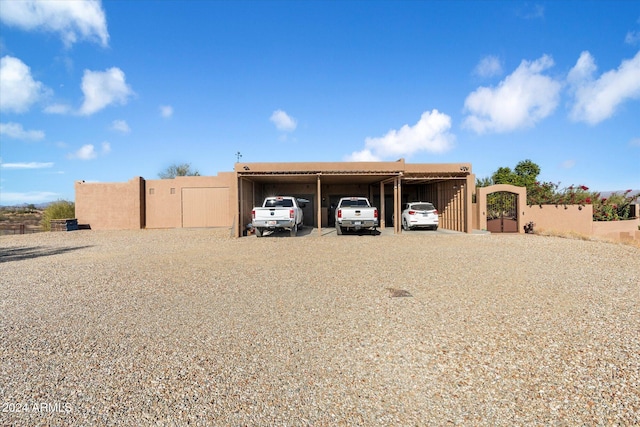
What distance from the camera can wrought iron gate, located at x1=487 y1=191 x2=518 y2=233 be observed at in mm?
19984

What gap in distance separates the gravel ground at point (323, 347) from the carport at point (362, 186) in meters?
9.22

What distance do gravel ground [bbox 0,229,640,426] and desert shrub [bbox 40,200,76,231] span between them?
2039cm

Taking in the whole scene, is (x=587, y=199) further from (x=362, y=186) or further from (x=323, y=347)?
(x=323, y=347)

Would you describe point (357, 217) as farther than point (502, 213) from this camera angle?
No

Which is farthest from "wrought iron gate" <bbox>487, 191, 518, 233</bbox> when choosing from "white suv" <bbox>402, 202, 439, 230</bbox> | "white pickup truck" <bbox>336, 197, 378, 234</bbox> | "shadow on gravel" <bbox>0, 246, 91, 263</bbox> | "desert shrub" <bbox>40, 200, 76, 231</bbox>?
"desert shrub" <bbox>40, 200, 76, 231</bbox>

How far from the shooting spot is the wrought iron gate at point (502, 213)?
1998 cm

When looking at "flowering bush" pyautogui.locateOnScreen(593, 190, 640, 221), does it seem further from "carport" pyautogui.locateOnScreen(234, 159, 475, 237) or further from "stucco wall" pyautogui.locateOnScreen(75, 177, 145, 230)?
"stucco wall" pyautogui.locateOnScreen(75, 177, 145, 230)

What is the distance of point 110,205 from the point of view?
80.2 feet

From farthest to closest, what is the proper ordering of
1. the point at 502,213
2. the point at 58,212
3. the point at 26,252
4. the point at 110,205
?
the point at 58,212
the point at 110,205
the point at 502,213
the point at 26,252

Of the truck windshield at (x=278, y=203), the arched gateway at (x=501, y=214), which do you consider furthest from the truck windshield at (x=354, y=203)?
the arched gateway at (x=501, y=214)

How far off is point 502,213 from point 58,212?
29.9 metres

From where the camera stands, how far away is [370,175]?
58.1ft

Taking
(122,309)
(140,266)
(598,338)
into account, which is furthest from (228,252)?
(598,338)

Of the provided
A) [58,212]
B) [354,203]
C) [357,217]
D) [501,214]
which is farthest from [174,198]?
[501,214]
